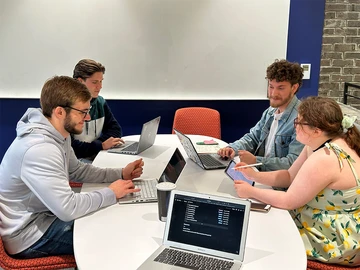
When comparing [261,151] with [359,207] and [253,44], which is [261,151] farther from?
[253,44]

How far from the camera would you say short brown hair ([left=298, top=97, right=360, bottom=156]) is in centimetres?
160

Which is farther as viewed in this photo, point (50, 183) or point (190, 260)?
point (50, 183)

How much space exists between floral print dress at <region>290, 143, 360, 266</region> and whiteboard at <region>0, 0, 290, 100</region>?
7.44 feet

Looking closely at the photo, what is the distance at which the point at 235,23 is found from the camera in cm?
363

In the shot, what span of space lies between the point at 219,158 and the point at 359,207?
3.07ft

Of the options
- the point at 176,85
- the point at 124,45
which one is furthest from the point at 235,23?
the point at 124,45

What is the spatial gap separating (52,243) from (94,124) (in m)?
1.37

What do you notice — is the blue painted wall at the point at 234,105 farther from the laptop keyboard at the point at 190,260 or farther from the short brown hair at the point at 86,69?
the laptop keyboard at the point at 190,260

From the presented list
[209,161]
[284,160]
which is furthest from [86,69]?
[284,160]

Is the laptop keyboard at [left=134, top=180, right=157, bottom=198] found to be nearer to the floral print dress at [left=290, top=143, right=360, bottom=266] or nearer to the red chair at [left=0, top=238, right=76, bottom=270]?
the red chair at [left=0, top=238, right=76, bottom=270]

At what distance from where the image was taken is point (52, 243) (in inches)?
63.4

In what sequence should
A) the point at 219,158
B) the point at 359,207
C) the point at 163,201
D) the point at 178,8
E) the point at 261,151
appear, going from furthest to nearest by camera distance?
the point at 178,8, the point at 261,151, the point at 219,158, the point at 359,207, the point at 163,201

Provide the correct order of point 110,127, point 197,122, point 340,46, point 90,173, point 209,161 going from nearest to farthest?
point 90,173
point 209,161
point 110,127
point 197,122
point 340,46

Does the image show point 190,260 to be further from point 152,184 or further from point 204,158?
point 204,158
